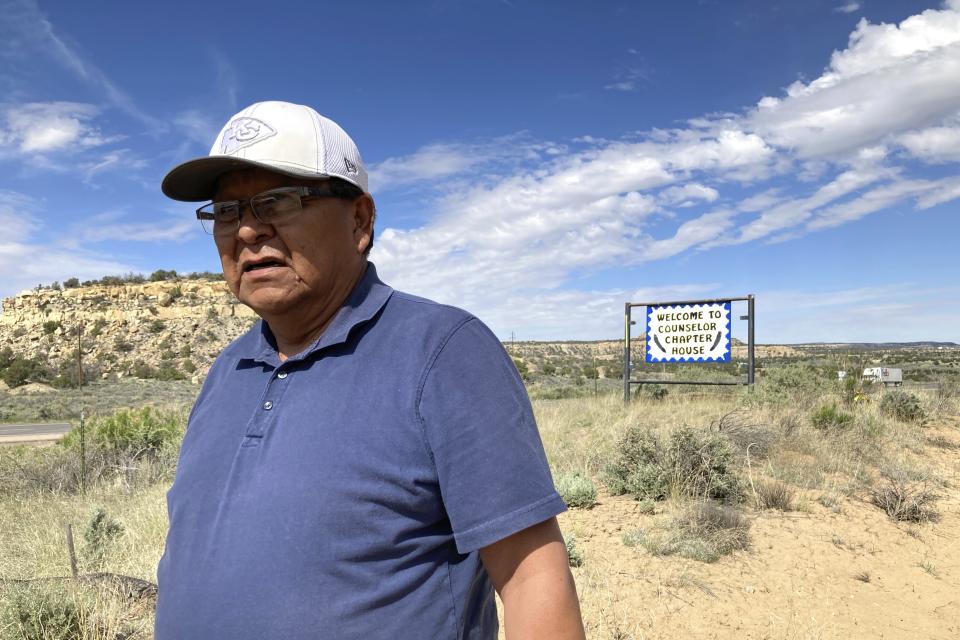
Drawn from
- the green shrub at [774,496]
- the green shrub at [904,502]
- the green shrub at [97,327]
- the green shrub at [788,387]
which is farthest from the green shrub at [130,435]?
the green shrub at [97,327]

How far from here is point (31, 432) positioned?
17938 mm

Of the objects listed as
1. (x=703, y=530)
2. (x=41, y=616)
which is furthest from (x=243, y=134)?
(x=703, y=530)

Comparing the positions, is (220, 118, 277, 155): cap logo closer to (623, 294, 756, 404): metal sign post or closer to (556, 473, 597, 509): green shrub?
(556, 473, 597, 509): green shrub

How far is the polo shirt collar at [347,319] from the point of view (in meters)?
1.53

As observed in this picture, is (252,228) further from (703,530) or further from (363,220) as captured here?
(703,530)

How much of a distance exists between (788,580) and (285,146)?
5268 mm

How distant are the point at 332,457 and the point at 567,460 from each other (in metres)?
7.66

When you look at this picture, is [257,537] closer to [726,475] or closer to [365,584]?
[365,584]

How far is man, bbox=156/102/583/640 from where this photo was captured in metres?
1.30

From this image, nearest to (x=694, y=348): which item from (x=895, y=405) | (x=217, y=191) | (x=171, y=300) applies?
(x=895, y=405)

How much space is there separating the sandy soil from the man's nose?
3.58 metres

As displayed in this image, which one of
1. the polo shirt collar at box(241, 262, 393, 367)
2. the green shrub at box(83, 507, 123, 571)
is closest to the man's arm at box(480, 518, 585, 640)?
the polo shirt collar at box(241, 262, 393, 367)

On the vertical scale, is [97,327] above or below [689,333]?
above

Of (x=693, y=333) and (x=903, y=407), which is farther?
(x=693, y=333)
